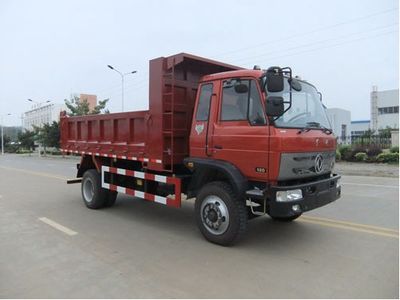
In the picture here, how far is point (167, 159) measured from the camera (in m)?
6.59

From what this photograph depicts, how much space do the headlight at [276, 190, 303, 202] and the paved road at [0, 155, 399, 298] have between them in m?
0.77

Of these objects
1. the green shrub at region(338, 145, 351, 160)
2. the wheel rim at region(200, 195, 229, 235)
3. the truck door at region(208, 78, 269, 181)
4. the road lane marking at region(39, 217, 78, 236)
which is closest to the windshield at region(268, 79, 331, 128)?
the truck door at region(208, 78, 269, 181)

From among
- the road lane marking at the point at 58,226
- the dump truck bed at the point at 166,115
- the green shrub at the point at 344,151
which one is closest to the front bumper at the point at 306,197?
the dump truck bed at the point at 166,115

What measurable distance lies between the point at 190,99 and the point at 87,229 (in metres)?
2.94

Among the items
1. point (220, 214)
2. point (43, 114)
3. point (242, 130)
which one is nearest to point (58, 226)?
point (220, 214)

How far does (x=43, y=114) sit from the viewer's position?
9462 cm

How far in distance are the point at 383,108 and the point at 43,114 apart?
A: 7861 cm

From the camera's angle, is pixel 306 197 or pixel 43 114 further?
pixel 43 114

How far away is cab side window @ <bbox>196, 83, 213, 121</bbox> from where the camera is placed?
6.03 metres

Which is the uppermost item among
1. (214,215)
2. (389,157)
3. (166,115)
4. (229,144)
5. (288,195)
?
(166,115)

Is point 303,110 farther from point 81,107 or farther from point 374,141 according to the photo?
point 81,107

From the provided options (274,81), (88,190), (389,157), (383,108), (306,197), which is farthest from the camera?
(383,108)

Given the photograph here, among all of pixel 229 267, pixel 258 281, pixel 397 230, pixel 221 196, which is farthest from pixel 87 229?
pixel 397 230

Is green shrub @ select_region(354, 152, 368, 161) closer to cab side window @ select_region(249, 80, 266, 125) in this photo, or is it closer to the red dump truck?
the red dump truck
